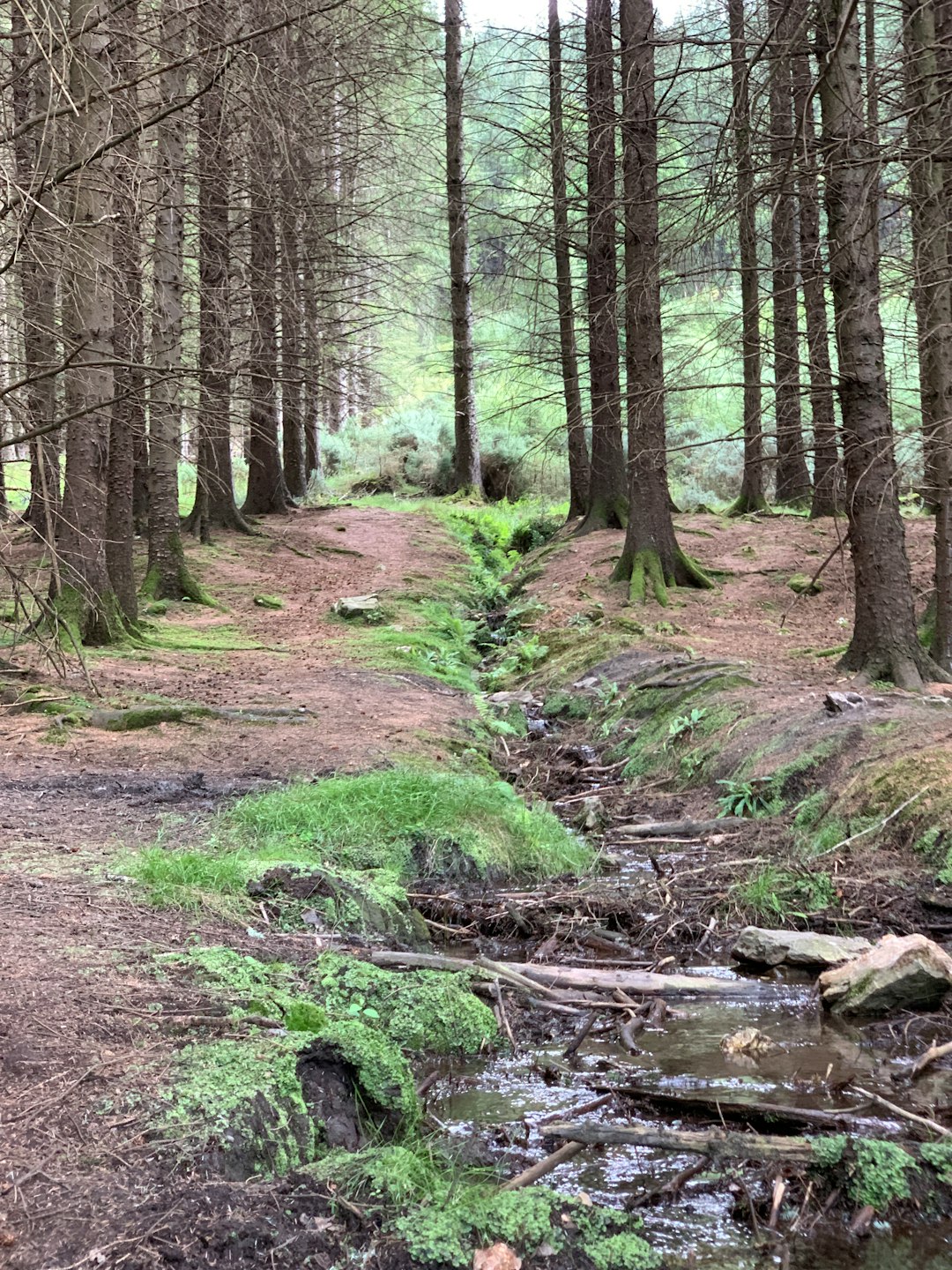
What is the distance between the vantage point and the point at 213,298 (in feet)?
44.3

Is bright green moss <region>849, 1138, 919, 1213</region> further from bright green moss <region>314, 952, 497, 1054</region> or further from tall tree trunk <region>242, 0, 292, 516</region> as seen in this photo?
tall tree trunk <region>242, 0, 292, 516</region>

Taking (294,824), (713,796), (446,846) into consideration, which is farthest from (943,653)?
(294,824)

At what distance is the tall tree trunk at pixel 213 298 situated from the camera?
5816mm

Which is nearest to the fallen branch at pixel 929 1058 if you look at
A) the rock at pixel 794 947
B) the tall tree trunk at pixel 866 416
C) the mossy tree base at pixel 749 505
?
the rock at pixel 794 947

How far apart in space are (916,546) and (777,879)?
31.7 ft

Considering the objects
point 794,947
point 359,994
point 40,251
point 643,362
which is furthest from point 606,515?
point 359,994

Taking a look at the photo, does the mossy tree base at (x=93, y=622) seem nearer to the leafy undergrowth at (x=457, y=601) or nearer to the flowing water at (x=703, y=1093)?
the leafy undergrowth at (x=457, y=601)

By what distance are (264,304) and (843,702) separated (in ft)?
34.7

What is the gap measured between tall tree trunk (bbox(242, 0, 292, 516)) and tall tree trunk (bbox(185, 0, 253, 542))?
0.84 feet

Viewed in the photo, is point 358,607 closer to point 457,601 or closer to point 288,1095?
point 457,601

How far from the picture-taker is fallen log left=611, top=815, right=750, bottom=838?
6730mm

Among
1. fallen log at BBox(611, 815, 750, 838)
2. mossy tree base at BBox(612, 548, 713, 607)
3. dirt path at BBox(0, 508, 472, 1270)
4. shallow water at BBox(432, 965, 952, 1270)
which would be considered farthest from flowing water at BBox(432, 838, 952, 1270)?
mossy tree base at BBox(612, 548, 713, 607)

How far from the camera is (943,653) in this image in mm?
8672

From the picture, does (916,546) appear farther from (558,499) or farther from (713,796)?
(558,499)
